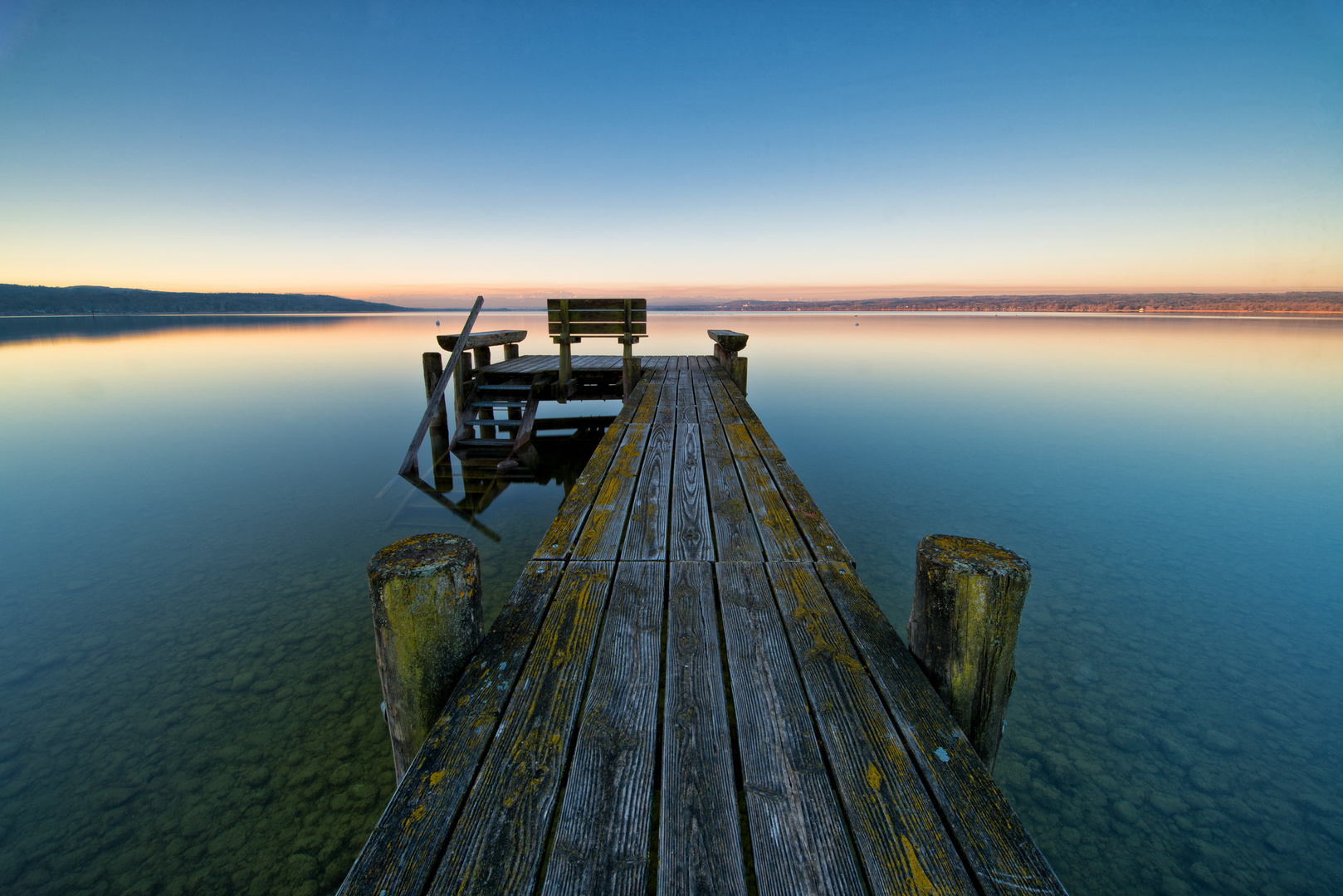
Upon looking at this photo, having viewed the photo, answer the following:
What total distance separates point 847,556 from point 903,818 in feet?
5.68

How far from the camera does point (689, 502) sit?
4121mm

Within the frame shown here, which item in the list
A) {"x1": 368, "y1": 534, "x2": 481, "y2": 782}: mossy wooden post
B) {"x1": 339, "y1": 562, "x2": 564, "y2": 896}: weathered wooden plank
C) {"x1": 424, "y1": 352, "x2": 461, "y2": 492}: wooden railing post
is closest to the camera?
{"x1": 339, "y1": 562, "x2": 564, "y2": 896}: weathered wooden plank

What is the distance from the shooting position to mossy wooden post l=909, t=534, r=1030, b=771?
82.2 inches

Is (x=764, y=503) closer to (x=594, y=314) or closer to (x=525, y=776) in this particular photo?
(x=525, y=776)

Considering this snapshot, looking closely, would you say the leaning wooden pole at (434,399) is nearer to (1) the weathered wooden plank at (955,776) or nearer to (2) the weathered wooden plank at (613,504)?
(2) the weathered wooden plank at (613,504)

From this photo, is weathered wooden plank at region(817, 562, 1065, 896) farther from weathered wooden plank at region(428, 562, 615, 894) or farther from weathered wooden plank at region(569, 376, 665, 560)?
weathered wooden plank at region(569, 376, 665, 560)

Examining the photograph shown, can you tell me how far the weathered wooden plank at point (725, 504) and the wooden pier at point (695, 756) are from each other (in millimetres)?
161

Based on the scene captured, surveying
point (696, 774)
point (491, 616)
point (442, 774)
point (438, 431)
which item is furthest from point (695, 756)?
point (438, 431)

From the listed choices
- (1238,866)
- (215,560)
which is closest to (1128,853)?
(1238,866)

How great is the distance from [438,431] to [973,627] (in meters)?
10.3

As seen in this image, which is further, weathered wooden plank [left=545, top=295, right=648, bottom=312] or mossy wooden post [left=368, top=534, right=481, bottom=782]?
weathered wooden plank [left=545, top=295, right=648, bottom=312]

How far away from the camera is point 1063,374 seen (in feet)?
74.3

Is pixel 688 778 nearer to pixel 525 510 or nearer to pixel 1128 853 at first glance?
pixel 1128 853

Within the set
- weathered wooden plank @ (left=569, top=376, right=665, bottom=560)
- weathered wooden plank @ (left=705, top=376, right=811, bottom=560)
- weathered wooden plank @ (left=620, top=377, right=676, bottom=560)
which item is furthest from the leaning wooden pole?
weathered wooden plank @ (left=705, top=376, right=811, bottom=560)
